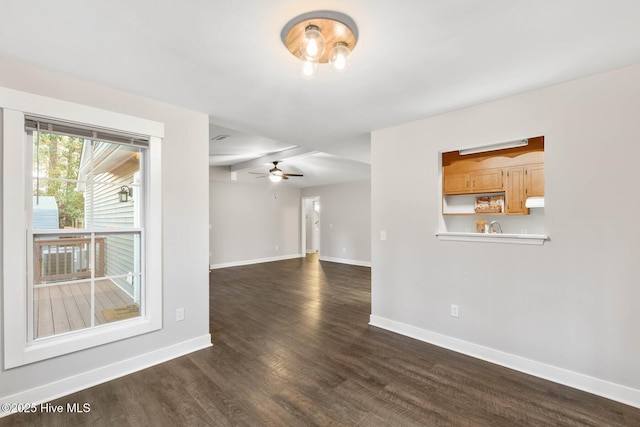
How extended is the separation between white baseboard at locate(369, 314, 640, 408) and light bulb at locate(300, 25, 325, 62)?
294 cm

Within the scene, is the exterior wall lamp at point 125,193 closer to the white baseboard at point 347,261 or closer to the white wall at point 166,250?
the white wall at point 166,250

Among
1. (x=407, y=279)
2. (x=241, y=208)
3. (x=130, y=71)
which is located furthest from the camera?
(x=241, y=208)

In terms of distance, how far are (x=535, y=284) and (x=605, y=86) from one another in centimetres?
165

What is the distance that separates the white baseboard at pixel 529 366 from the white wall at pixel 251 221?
215 inches

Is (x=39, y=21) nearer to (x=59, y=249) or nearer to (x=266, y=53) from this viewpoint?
(x=266, y=53)

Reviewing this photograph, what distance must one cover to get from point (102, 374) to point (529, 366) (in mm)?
3629

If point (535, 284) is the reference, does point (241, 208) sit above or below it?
above

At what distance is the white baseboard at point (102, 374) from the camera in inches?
79.7

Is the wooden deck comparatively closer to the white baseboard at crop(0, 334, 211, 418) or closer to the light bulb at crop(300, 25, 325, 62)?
the white baseboard at crop(0, 334, 211, 418)

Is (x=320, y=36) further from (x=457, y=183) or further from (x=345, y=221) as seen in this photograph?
(x=345, y=221)

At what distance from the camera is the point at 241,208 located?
803cm

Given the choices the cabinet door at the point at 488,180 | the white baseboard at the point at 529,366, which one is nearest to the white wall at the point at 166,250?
the white baseboard at the point at 529,366

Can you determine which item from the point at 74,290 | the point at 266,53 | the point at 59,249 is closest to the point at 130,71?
the point at 266,53

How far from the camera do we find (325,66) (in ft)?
6.73
